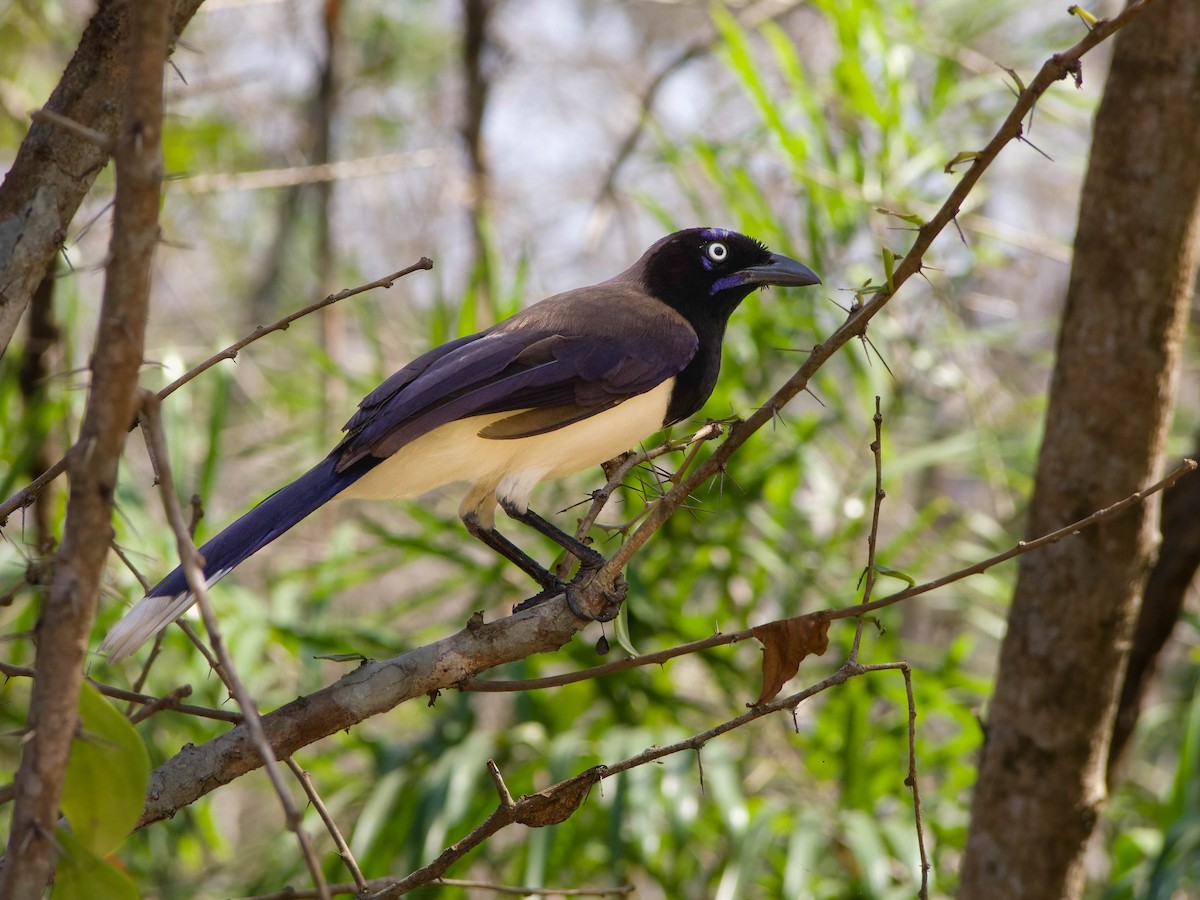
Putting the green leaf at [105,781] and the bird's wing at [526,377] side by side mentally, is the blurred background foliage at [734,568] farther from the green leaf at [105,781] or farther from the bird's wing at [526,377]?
the green leaf at [105,781]

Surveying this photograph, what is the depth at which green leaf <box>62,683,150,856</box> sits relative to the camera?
4.55 feet

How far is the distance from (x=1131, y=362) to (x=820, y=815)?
181cm

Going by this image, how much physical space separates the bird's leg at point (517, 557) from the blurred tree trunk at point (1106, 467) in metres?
1.14

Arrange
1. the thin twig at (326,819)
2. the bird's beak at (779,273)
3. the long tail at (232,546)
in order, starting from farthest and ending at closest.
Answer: the bird's beak at (779,273) → the long tail at (232,546) → the thin twig at (326,819)

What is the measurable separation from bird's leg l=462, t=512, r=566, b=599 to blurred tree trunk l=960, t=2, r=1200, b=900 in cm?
114

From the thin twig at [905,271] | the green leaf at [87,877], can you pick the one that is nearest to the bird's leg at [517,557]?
the thin twig at [905,271]

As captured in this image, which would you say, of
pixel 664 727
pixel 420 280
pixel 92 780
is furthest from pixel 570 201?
pixel 92 780

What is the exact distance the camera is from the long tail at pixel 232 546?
204 centimetres

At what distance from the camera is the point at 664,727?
428cm

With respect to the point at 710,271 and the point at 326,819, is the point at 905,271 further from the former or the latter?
the point at 710,271

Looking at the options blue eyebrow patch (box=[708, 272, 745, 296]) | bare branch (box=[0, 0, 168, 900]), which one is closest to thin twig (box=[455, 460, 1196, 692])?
bare branch (box=[0, 0, 168, 900])

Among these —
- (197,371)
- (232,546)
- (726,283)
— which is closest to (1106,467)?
(726,283)

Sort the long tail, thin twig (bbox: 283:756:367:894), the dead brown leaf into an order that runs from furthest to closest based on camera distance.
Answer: the long tail
the dead brown leaf
thin twig (bbox: 283:756:367:894)

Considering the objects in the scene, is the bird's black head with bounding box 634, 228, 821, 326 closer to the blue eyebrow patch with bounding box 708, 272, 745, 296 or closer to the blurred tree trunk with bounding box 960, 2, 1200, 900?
the blue eyebrow patch with bounding box 708, 272, 745, 296
